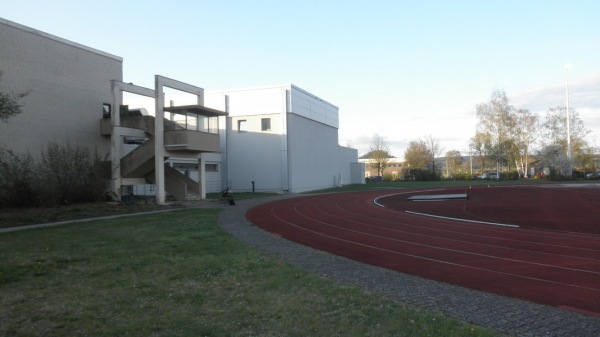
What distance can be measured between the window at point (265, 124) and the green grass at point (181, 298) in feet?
104

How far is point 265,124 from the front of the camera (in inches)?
1715

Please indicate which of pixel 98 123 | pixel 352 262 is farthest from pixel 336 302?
pixel 98 123

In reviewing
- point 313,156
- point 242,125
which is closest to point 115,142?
point 242,125

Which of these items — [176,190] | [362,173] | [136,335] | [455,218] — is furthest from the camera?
[362,173]

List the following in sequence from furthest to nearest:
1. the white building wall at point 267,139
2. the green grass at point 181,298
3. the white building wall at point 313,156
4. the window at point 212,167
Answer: the white building wall at point 313,156 < the window at point 212,167 < the white building wall at point 267,139 < the green grass at point 181,298

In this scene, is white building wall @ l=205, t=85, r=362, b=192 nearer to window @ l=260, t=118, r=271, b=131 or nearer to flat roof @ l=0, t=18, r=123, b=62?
window @ l=260, t=118, r=271, b=131

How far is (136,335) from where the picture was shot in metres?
5.53

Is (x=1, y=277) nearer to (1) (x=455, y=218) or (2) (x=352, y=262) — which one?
(2) (x=352, y=262)

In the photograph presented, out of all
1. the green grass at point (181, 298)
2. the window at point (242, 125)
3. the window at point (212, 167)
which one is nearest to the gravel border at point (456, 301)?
the green grass at point (181, 298)

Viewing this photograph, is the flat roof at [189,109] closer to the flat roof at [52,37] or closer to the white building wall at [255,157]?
the flat roof at [52,37]

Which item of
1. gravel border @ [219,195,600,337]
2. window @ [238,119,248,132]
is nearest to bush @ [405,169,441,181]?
window @ [238,119,248,132]

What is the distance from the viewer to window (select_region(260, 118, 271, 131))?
142ft

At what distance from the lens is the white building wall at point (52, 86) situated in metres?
25.6

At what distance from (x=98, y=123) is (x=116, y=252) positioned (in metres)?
22.2
